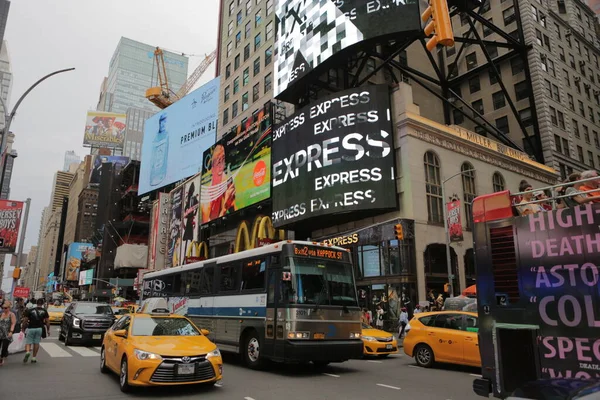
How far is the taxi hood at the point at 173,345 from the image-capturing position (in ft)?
28.7

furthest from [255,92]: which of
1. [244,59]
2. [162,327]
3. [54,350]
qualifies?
[162,327]

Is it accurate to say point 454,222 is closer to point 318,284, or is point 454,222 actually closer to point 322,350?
point 318,284

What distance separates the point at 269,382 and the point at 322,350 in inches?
66.3

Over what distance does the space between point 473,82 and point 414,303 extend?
29.3 m

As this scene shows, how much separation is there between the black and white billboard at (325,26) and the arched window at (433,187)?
31.2 feet

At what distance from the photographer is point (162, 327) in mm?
10156

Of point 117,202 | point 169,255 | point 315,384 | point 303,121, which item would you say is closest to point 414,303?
point 303,121

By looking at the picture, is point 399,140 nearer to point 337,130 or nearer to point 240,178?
point 337,130

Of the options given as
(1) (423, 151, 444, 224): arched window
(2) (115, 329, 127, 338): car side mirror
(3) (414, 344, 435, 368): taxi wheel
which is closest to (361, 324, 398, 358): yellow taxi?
(3) (414, 344, 435, 368): taxi wheel

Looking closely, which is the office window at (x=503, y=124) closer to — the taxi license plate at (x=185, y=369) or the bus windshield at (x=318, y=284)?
the bus windshield at (x=318, y=284)

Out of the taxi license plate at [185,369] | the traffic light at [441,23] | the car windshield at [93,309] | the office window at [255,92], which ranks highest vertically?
the office window at [255,92]

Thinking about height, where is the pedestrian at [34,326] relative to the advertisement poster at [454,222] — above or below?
below

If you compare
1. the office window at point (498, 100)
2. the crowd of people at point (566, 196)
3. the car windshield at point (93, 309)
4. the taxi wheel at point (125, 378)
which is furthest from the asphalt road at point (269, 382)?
the office window at point (498, 100)

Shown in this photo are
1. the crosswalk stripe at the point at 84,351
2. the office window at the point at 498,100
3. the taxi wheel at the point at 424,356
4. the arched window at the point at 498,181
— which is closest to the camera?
the taxi wheel at the point at 424,356
